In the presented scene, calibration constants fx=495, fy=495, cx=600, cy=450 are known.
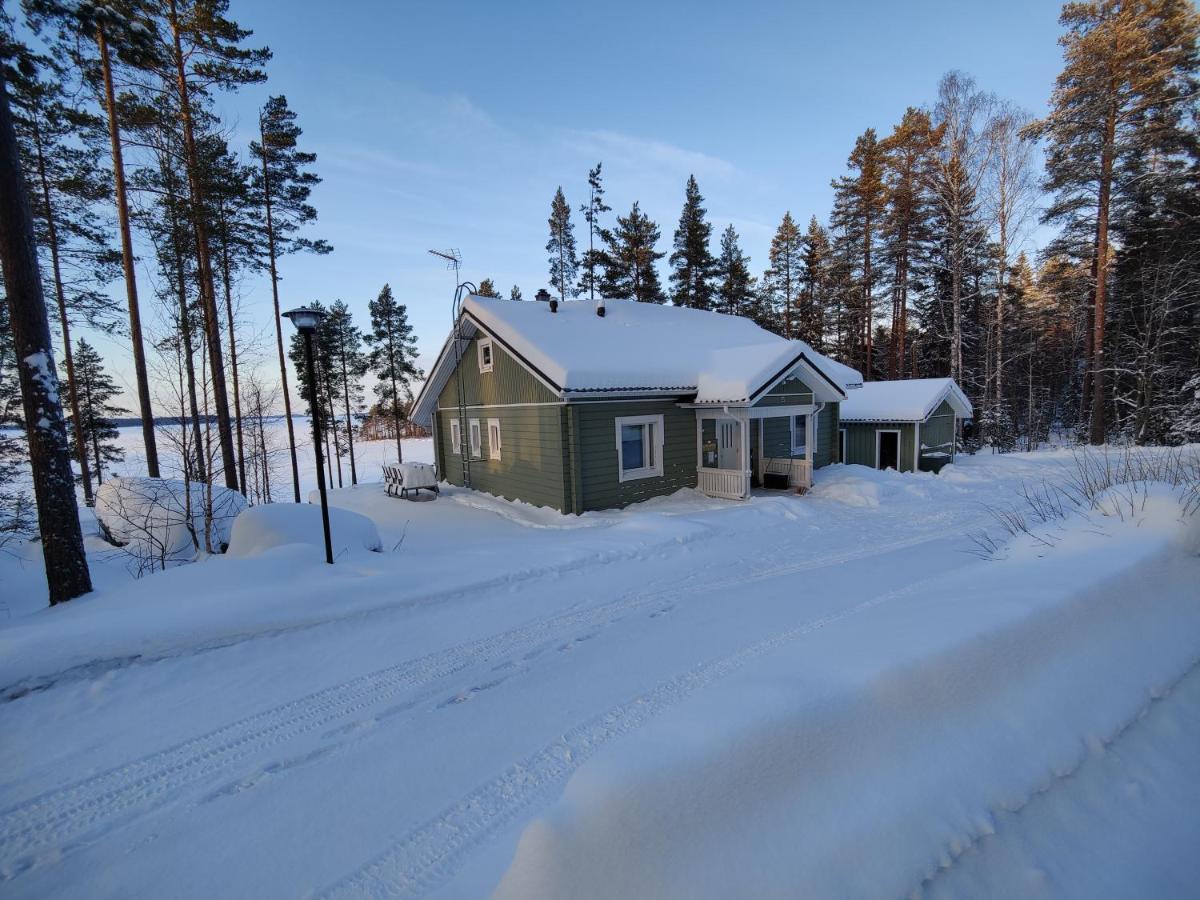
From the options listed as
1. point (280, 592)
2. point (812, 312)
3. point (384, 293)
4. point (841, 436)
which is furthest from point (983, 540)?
point (384, 293)

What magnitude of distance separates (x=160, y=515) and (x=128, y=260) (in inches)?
233

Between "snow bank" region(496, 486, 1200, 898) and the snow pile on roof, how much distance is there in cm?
776

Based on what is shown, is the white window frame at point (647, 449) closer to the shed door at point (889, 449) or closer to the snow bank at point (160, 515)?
the snow bank at point (160, 515)

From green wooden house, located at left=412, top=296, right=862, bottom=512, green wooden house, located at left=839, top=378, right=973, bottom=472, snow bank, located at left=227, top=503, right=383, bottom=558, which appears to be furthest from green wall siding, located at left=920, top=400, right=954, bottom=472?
snow bank, located at left=227, top=503, right=383, bottom=558

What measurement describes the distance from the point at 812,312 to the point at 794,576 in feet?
88.8

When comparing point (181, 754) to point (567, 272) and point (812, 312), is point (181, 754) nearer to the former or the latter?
point (567, 272)

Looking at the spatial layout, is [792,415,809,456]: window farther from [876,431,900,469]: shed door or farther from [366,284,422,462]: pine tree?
[366,284,422,462]: pine tree

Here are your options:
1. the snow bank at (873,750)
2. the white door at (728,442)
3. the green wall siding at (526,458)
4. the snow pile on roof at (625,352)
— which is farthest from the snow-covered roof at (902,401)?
the snow bank at (873,750)

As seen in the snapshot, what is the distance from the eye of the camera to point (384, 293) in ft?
92.5

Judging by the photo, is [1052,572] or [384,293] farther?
[384,293]

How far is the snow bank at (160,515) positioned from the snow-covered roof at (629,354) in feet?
22.3

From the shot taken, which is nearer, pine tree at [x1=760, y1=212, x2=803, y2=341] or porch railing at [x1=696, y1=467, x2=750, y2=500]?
porch railing at [x1=696, y1=467, x2=750, y2=500]

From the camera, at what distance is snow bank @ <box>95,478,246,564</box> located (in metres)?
9.22

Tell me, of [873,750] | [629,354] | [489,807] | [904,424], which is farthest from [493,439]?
[904,424]
